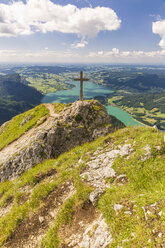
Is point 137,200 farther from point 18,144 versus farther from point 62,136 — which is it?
point 18,144

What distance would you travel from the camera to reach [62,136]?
2084 centimetres

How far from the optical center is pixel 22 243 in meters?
6.54

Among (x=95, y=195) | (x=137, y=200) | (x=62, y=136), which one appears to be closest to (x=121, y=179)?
(x=95, y=195)

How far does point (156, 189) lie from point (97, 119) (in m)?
17.8

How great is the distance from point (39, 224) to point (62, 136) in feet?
46.6

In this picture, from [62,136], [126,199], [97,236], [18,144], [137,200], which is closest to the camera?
[97,236]

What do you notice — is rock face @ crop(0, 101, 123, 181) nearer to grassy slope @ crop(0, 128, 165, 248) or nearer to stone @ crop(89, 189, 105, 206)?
grassy slope @ crop(0, 128, 165, 248)

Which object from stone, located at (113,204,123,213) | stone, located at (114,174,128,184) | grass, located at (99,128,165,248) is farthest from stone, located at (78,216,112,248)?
stone, located at (114,174,128,184)

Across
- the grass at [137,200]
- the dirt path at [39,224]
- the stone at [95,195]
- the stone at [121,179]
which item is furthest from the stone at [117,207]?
the dirt path at [39,224]

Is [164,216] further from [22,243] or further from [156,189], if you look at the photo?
[22,243]

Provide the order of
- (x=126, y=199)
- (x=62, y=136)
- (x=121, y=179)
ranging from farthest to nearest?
(x=62, y=136) → (x=121, y=179) → (x=126, y=199)

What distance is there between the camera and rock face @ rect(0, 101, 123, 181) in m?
18.9

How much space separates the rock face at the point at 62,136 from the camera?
1891cm

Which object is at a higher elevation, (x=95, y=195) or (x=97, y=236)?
(x=95, y=195)
